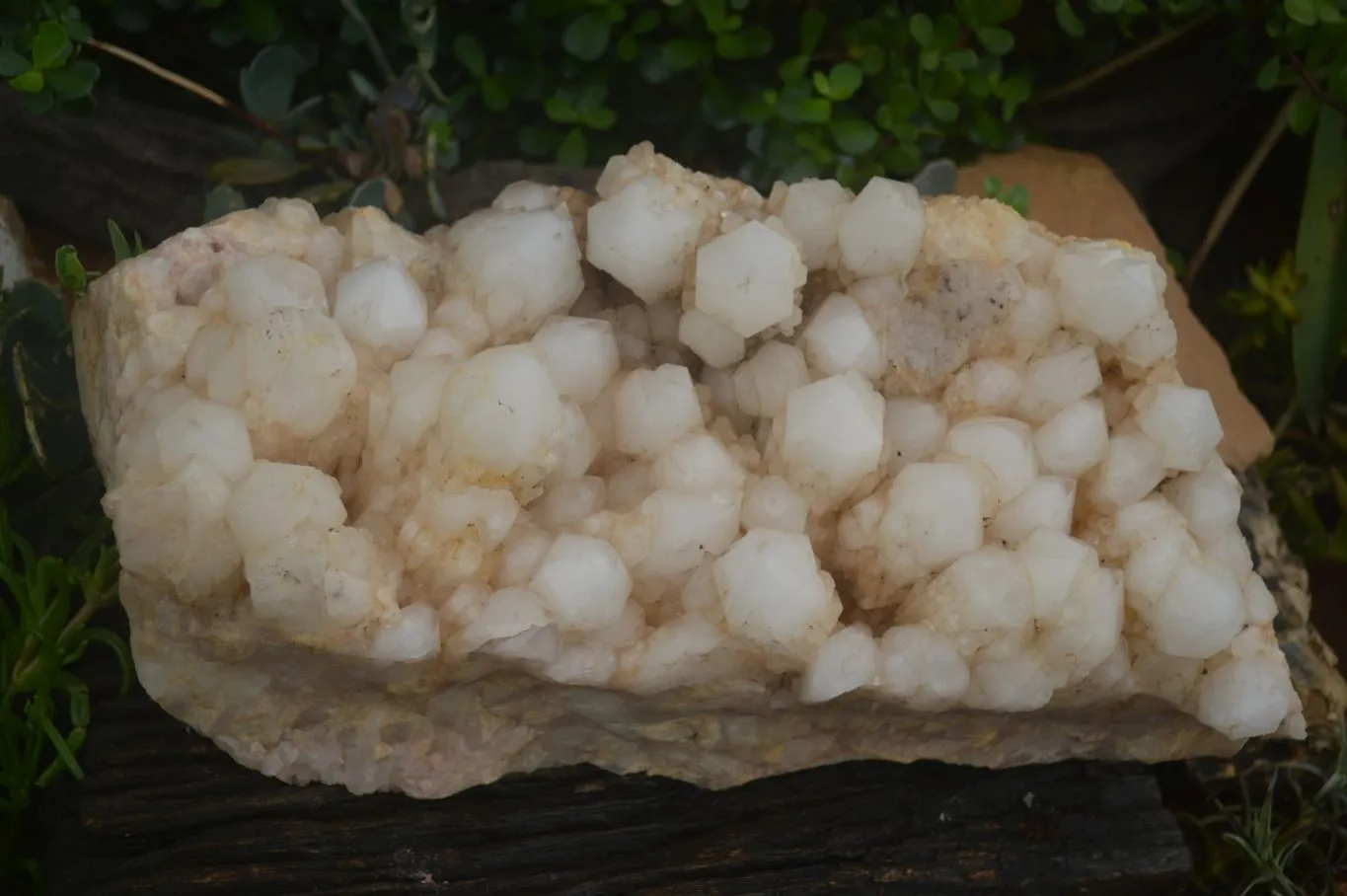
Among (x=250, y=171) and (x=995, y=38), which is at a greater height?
Answer: (x=995, y=38)

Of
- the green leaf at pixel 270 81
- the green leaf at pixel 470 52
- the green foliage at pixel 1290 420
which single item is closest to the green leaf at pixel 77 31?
the green leaf at pixel 270 81

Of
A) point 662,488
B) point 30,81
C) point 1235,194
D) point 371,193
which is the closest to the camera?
point 662,488

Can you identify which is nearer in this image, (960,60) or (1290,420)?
(960,60)

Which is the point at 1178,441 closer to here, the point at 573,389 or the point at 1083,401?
the point at 1083,401

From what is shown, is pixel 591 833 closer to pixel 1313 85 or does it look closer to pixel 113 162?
pixel 113 162

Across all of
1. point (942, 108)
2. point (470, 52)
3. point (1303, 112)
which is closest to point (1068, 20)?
point (942, 108)

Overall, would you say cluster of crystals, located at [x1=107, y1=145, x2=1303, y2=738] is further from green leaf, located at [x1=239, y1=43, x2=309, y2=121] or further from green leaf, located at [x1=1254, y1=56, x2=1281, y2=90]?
green leaf, located at [x1=1254, y1=56, x2=1281, y2=90]

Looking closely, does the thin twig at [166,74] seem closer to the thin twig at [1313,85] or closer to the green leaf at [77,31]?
the green leaf at [77,31]

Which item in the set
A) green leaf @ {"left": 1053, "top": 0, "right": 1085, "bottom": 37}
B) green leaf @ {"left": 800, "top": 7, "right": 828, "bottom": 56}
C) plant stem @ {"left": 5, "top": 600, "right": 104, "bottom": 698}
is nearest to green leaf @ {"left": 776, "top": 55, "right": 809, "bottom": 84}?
green leaf @ {"left": 800, "top": 7, "right": 828, "bottom": 56}
